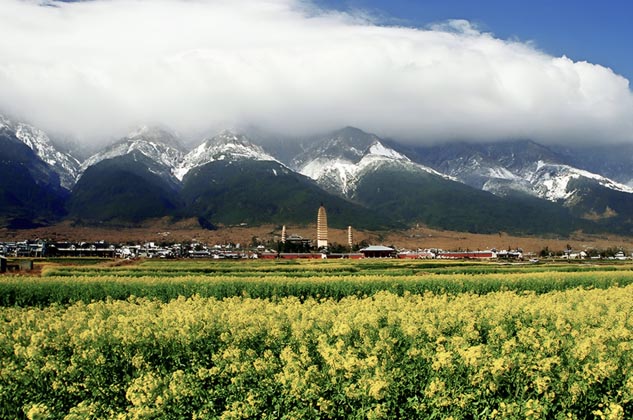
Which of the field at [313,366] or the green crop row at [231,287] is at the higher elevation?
the field at [313,366]

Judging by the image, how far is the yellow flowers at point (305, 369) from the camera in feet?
33.7

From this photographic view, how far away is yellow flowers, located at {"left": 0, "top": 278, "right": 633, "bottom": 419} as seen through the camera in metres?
10.3

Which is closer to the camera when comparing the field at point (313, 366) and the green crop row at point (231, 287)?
the field at point (313, 366)

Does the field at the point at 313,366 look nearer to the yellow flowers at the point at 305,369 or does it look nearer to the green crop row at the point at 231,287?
the yellow flowers at the point at 305,369

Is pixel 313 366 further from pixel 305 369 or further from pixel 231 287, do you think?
pixel 231 287

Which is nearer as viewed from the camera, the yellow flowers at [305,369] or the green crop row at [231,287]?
the yellow flowers at [305,369]

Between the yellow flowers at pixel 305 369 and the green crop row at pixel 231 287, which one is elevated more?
the yellow flowers at pixel 305 369

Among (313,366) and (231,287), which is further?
(231,287)

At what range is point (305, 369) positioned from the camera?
Result: 11.3 m

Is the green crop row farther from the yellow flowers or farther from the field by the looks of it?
the yellow flowers

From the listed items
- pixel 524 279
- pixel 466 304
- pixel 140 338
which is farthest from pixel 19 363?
pixel 524 279

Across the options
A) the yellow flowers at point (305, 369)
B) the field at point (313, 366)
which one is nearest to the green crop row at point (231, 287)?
the field at point (313, 366)

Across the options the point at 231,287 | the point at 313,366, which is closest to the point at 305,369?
the point at 313,366

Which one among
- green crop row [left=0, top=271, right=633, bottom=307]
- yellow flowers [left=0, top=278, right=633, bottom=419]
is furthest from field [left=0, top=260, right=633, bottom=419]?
green crop row [left=0, top=271, right=633, bottom=307]
